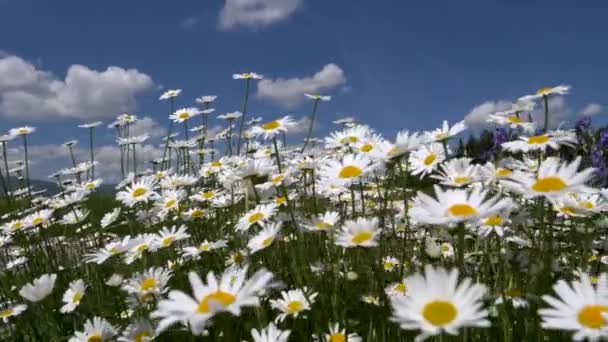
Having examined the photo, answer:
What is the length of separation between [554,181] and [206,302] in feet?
4.55

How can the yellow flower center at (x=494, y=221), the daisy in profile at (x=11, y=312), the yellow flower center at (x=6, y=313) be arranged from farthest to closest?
the yellow flower center at (x=6, y=313) → the daisy in profile at (x=11, y=312) → the yellow flower center at (x=494, y=221)

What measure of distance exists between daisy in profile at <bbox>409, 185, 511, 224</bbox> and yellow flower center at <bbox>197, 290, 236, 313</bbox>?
0.71 meters

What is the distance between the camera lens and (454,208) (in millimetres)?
1854

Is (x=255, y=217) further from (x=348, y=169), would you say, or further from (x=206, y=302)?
(x=206, y=302)

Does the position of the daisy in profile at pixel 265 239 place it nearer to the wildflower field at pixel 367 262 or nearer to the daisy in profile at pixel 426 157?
the wildflower field at pixel 367 262

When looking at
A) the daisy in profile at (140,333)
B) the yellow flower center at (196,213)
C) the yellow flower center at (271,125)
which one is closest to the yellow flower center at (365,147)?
the yellow flower center at (271,125)

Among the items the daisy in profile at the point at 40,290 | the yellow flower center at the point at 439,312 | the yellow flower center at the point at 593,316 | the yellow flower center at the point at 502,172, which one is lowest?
the daisy in profile at the point at 40,290

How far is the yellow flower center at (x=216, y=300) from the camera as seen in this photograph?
1.66 m

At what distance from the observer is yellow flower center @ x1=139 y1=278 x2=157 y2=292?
268 cm

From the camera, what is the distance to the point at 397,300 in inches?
57.7

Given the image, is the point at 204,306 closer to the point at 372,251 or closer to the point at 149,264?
the point at 372,251

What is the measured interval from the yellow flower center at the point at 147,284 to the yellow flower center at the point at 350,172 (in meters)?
1.16

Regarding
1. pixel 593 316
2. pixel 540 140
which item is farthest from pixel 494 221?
pixel 593 316

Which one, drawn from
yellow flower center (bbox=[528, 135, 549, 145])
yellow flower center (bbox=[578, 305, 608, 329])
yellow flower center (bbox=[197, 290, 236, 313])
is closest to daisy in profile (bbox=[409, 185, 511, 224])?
yellow flower center (bbox=[578, 305, 608, 329])
